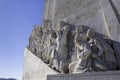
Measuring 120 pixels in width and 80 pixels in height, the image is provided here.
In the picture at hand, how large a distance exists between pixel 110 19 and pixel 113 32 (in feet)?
1.25

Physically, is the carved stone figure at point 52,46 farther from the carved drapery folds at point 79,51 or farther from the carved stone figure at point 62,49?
the carved stone figure at point 62,49

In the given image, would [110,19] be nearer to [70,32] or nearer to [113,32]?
[113,32]

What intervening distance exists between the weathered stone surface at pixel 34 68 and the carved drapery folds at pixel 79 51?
0.20 metres

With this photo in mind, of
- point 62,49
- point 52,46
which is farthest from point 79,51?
point 52,46

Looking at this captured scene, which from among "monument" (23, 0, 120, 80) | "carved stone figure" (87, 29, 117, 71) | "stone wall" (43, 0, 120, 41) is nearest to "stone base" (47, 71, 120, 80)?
"monument" (23, 0, 120, 80)

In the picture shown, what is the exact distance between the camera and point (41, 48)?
351 inches

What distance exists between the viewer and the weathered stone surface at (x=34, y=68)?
759 cm

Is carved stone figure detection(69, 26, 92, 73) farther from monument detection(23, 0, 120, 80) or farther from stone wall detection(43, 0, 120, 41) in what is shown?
stone wall detection(43, 0, 120, 41)

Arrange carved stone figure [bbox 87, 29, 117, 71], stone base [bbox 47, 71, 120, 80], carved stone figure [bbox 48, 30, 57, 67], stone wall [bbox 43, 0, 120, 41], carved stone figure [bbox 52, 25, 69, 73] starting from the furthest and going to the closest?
carved stone figure [bbox 48, 30, 57, 67] → carved stone figure [bbox 52, 25, 69, 73] → stone wall [bbox 43, 0, 120, 41] → carved stone figure [bbox 87, 29, 117, 71] → stone base [bbox 47, 71, 120, 80]

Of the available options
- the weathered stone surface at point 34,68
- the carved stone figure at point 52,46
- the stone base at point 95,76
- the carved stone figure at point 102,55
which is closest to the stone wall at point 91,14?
the carved stone figure at point 102,55

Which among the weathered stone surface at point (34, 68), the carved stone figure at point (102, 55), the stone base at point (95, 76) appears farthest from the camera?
the weathered stone surface at point (34, 68)

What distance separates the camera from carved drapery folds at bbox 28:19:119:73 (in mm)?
5316

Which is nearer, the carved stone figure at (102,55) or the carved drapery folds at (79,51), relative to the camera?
the carved stone figure at (102,55)

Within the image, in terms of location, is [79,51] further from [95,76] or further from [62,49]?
[95,76]
